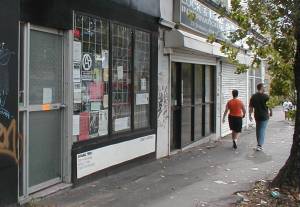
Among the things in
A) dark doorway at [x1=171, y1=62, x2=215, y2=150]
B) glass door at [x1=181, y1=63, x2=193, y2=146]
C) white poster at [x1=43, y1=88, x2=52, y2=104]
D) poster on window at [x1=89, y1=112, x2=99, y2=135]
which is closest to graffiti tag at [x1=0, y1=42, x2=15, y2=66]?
white poster at [x1=43, y1=88, x2=52, y2=104]

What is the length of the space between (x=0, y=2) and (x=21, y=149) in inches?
77.0

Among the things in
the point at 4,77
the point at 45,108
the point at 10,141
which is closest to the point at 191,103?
the point at 45,108

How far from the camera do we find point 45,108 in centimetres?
795

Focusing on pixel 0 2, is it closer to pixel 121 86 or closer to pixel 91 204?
pixel 91 204

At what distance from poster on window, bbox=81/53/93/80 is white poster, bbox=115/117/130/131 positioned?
1.38 meters

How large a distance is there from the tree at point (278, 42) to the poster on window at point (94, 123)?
7.84 feet

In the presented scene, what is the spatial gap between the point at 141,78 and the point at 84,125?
8.77 feet

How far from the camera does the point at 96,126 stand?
935 centimetres

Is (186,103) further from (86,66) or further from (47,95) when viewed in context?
(47,95)

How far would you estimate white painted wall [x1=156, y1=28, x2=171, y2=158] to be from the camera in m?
12.3

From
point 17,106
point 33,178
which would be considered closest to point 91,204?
point 33,178

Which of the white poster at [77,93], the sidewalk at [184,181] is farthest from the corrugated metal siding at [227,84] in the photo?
the white poster at [77,93]

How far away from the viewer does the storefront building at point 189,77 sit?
12.5 m

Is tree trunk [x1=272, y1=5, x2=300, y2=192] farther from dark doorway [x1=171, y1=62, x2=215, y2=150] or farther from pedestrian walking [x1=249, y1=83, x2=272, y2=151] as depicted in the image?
pedestrian walking [x1=249, y1=83, x2=272, y2=151]
